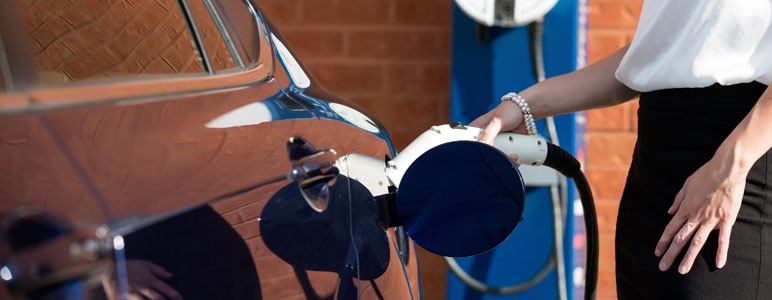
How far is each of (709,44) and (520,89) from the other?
41.5 inches

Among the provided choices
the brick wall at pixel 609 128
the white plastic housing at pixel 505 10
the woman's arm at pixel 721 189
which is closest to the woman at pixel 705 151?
the woman's arm at pixel 721 189

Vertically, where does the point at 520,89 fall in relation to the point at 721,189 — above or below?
below

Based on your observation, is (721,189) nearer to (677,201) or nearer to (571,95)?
(677,201)

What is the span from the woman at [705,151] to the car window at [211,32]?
2.04 ft

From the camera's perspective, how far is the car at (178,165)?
0.50 metres

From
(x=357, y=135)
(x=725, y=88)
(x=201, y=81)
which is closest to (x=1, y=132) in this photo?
(x=201, y=81)

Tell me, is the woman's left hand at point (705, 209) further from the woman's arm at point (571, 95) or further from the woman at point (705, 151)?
the woman's arm at point (571, 95)

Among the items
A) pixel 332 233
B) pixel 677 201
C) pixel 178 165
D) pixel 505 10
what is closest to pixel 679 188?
pixel 677 201

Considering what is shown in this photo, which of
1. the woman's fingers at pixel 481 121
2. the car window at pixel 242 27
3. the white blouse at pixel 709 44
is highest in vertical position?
the car window at pixel 242 27

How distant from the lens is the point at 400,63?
2842 millimetres

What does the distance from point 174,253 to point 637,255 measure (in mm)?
875

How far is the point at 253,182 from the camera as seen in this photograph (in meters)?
0.69

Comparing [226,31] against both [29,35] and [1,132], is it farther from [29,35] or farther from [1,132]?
[1,132]

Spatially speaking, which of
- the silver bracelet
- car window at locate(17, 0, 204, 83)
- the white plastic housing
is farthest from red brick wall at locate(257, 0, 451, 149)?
car window at locate(17, 0, 204, 83)
